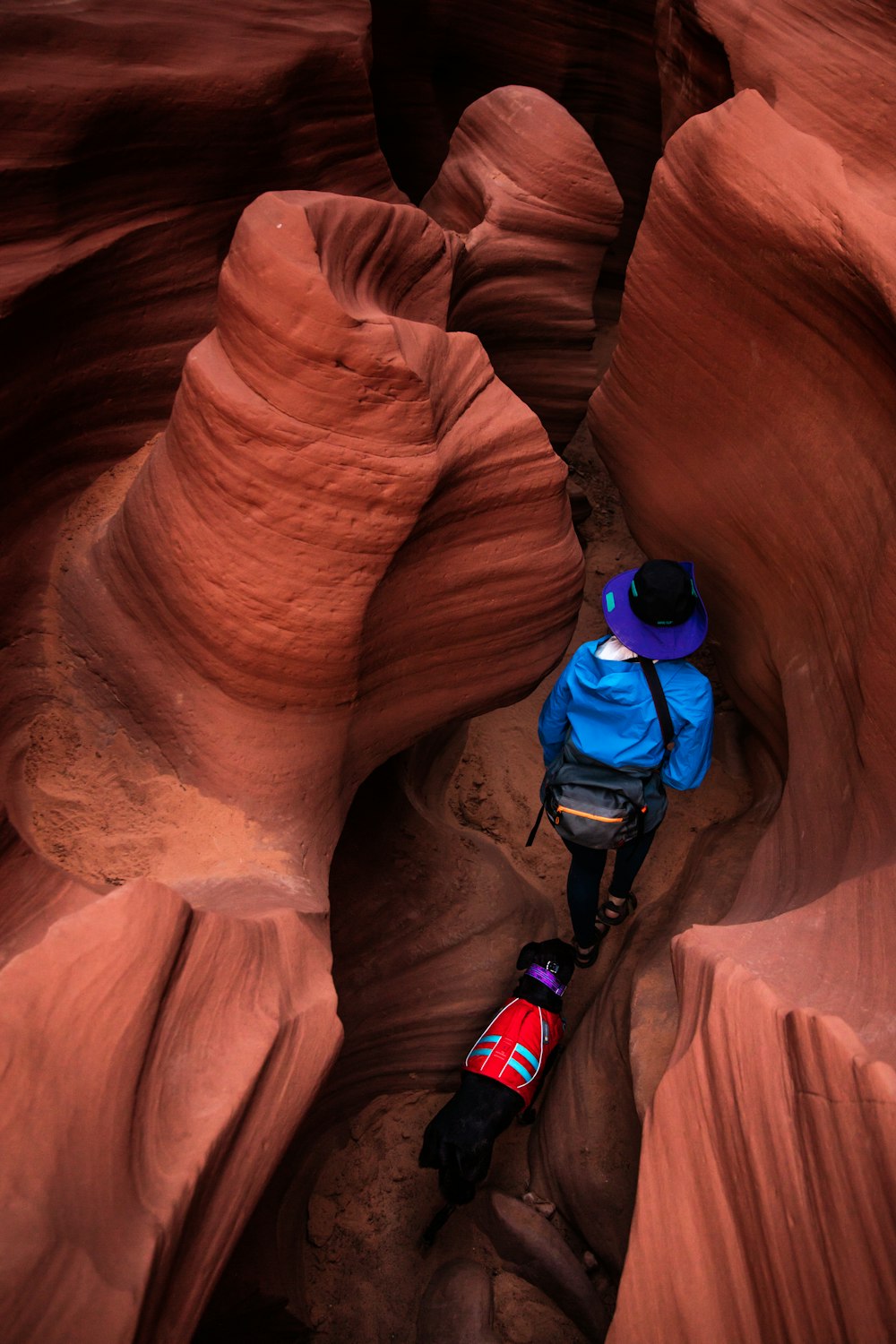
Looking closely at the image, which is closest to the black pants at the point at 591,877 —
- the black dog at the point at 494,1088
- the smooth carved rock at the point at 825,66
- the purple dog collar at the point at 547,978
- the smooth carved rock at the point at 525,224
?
the black dog at the point at 494,1088

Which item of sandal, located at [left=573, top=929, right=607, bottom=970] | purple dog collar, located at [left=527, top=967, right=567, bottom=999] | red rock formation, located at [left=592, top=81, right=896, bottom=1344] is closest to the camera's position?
red rock formation, located at [left=592, top=81, right=896, bottom=1344]

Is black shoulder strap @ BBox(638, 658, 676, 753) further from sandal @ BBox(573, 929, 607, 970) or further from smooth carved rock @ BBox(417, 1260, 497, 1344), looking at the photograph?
smooth carved rock @ BBox(417, 1260, 497, 1344)

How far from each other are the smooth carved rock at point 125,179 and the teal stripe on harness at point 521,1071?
7.48 ft

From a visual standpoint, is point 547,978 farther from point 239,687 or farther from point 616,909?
point 239,687

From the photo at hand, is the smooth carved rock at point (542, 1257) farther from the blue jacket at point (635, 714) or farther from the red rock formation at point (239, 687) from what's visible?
the blue jacket at point (635, 714)

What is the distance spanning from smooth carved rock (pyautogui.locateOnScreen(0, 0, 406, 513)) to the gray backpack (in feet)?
6.20

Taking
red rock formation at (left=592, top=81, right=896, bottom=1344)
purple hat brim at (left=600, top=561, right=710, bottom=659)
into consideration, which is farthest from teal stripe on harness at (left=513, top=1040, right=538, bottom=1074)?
purple hat brim at (left=600, top=561, right=710, bottom=659)

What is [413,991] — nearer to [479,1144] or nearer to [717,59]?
[479,1144]

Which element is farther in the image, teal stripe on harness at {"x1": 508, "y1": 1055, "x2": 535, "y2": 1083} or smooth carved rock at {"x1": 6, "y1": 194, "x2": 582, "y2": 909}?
teal stripe on harness at {"x1": 508, "y1": 1055, "x2": 535, "y2": 1083}

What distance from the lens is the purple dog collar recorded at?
3338 millimetres

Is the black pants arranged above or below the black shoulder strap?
below

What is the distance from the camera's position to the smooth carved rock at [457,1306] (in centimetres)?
289

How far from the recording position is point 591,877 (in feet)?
11.4

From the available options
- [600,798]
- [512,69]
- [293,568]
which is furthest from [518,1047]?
[512,69]
